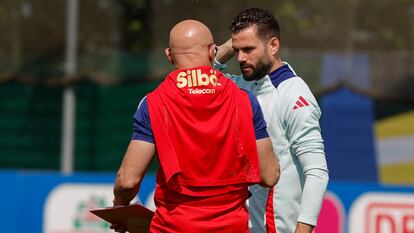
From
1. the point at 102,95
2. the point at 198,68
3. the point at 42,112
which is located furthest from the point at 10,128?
the point at 198,68

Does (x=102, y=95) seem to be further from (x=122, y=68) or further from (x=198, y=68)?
(x=198, y=68)

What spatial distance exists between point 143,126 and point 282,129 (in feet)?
2.73

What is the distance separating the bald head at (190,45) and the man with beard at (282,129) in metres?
0.43

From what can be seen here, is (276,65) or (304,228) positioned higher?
→ (276,65)

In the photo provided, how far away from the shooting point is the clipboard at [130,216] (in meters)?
4.15

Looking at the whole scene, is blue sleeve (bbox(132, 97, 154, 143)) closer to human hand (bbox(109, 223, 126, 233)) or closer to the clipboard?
the clipboard

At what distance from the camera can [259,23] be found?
4484 millimetres

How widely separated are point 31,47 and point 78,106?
97 centimetres

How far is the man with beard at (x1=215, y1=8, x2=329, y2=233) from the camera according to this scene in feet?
14.4

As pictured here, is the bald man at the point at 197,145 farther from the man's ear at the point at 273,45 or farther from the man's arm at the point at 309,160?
the man's ear at the point at 273,45

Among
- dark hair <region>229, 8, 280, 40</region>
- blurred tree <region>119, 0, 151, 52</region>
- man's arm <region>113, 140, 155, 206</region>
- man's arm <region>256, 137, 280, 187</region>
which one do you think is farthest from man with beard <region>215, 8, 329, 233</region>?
blurred tree <region>119, 0, 151, 52</region>

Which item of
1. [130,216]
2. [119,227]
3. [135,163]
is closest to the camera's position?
[135,163]

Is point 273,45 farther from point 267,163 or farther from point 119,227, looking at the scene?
point 119,227

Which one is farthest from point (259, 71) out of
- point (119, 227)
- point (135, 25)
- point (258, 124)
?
point (135, 25)
